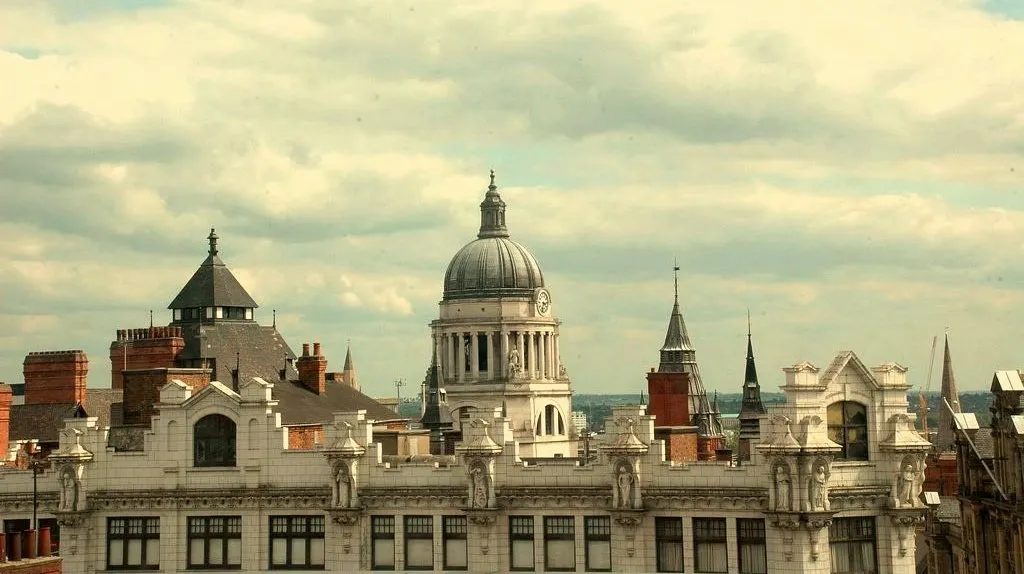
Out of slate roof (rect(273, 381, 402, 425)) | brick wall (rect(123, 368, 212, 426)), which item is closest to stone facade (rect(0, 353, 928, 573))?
brick wall (rect(123, 368, 212, 426))

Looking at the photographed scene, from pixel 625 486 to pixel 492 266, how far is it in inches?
5266

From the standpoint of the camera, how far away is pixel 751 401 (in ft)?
520

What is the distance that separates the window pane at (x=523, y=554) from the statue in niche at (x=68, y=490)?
17634 mm

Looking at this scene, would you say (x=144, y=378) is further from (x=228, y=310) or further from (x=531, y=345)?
(x=531, y=345)

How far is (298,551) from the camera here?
6303cm

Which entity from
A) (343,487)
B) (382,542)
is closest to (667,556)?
(382,542)

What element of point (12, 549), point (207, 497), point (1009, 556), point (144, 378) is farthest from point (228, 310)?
point (12, 549)

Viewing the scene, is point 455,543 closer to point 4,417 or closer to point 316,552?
point 316,552

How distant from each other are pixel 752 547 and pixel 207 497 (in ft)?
69.9

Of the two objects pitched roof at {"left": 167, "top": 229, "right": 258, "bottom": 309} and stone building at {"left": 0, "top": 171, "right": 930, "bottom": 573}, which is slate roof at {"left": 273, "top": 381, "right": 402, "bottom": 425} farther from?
pitched roof at {"left": 167, "top": 229, "right": 258, "bottom": 309}

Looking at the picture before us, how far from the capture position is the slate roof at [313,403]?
76.1m

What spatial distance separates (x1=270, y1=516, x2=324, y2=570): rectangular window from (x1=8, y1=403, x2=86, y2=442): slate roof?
26.6m

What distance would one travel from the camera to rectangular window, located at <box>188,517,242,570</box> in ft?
208

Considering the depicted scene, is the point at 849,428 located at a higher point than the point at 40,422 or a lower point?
lower
